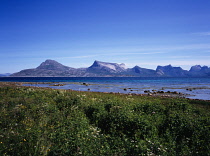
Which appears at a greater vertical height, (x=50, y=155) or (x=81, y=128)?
(x=81, y=128)

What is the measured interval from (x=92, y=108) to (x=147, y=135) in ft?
20.0

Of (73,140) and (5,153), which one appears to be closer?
(5,153)

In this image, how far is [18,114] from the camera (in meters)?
11.9

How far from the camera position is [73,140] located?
7.74 m

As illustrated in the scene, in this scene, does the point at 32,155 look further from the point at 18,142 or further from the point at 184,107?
the point at 184,107

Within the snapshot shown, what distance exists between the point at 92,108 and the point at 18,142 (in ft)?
22.4

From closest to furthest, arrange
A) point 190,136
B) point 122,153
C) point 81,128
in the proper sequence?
1. point 122,153
2. point 81,128
3. point 190,136

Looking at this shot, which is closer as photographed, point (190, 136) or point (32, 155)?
point (32, 155)

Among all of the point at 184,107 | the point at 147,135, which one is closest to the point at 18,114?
the point at 147,135

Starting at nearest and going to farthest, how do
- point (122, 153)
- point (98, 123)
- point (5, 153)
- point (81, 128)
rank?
point (5, 153) < point (122, 153) < point (81, 128) < point (98, 123)

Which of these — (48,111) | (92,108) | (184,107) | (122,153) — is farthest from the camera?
(184,107)

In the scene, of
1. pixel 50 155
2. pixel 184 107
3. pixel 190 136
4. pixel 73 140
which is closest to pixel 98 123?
pixel 73 140

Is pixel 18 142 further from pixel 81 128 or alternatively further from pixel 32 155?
pixel 81 128

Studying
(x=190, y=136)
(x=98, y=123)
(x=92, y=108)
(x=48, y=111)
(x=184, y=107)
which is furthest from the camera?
(x=184, y=107)
